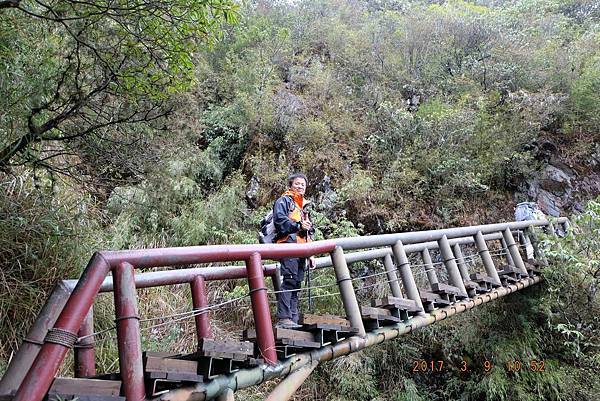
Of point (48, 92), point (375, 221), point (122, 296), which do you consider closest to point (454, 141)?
point (375, 221)

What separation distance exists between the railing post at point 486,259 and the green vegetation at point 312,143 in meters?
1.24

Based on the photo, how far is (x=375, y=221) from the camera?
26.9ft

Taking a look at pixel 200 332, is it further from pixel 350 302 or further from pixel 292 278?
pixel 350 302

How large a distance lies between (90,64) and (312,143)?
5.97 m

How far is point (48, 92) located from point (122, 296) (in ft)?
7.45

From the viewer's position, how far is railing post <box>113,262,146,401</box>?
1942 millimetres

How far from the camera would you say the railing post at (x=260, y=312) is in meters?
2.69

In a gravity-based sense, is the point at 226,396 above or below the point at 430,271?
below

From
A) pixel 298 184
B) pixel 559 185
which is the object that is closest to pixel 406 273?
pixel 298 184

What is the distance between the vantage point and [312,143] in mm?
9383
